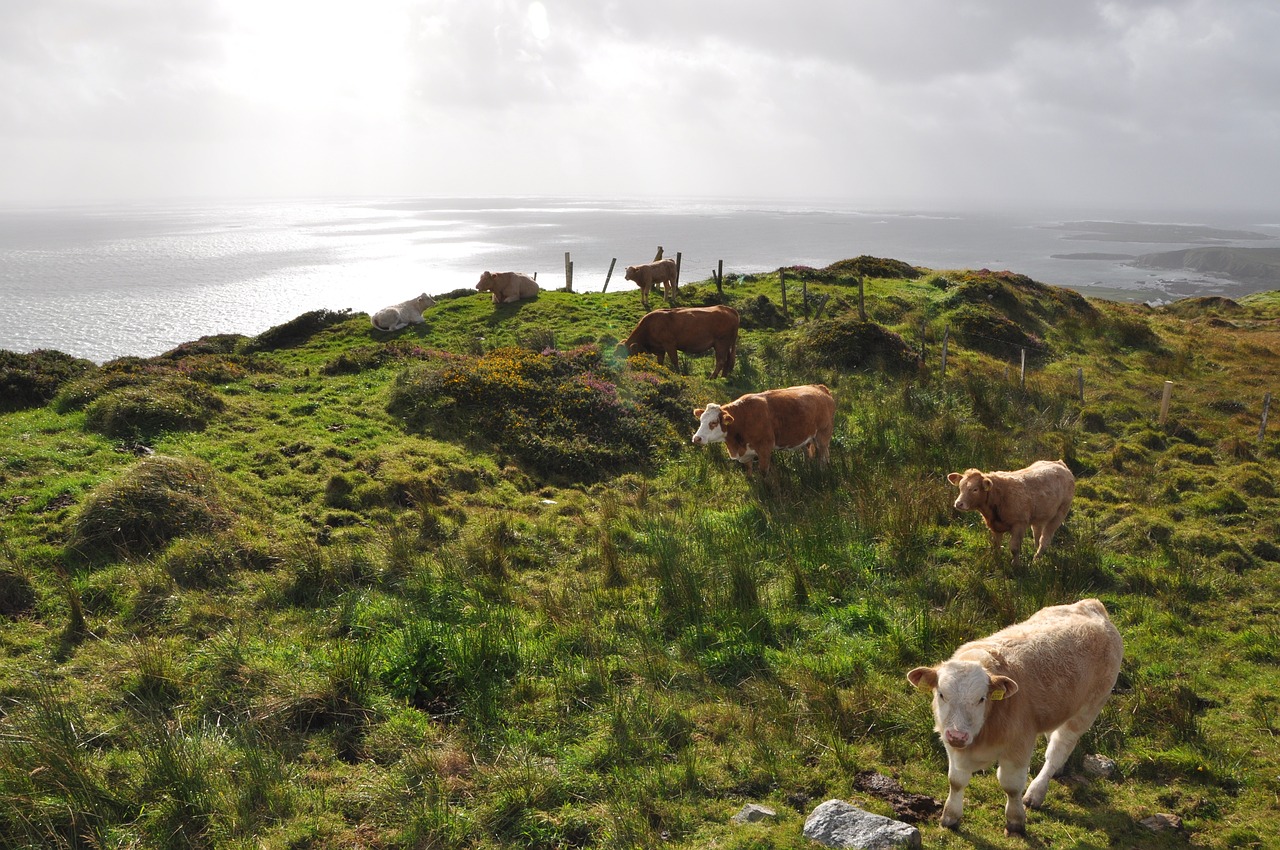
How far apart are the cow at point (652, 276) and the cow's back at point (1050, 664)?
21.1 metres

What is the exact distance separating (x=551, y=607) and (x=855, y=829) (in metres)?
3.89

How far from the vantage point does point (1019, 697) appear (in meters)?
4.87

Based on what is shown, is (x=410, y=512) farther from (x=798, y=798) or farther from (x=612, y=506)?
(x=798, y=798)

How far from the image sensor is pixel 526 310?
2422 cm

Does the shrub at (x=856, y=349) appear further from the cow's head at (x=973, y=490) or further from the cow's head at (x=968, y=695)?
the cow's head at (x=968, y=695)

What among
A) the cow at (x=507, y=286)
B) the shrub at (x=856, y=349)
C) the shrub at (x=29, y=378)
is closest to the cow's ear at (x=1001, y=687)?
the shrub at (x=856, y=349)

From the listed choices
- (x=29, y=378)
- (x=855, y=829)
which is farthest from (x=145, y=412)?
(x=855, y=829)

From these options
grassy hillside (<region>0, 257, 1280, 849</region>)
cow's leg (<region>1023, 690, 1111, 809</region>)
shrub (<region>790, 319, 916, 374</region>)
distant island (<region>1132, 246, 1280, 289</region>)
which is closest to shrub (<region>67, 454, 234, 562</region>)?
grassy hillside (<region>0, 257, 1280, 849</region>)

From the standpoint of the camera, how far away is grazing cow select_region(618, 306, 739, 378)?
18766 millimetres

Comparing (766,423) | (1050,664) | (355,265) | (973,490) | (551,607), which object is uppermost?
(355,265)

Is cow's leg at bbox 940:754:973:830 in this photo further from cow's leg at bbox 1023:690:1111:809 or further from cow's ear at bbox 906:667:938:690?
cow's leg at bbox 1023:690:1111:809

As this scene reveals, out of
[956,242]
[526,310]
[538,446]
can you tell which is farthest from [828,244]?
[538,446]

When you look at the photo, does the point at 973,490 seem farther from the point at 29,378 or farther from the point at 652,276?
the point at 652,276

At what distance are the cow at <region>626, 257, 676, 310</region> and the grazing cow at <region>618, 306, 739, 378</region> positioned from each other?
672 cm
